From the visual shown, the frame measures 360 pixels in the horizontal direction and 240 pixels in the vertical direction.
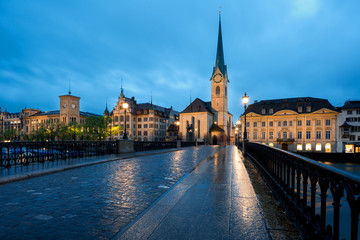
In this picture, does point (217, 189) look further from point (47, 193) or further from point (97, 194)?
point (47, 193)

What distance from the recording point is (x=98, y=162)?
37.0 feet

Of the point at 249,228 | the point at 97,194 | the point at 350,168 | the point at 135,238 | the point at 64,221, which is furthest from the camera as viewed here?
the point at 350,168

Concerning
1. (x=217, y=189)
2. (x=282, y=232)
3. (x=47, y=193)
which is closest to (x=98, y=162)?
(x=47, y=193)

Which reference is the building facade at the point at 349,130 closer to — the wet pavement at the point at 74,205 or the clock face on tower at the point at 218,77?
the clock face on tower at the point at 218,77

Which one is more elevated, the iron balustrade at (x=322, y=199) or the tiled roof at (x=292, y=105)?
the tiled roof at (x=292, y=105)

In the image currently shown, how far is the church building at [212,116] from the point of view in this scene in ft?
222

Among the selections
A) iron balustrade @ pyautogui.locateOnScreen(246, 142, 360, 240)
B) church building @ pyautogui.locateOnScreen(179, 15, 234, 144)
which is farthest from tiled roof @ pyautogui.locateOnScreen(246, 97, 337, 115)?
iron balustrade @ pyautogui.locateOnScreen(246, 142, 360, 240)

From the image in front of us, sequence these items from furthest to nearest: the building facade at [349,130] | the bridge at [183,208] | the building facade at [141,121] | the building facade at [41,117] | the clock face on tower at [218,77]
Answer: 1. the building facade at [41,117]
2. the building facade at [141,121]
3. the clock face on tower at [218,77]
4. the building facade at [349,130]
5. the bridge at [183,208]

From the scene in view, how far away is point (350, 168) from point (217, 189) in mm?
43979

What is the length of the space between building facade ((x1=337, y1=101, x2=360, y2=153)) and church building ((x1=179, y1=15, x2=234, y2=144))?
31.0 meters

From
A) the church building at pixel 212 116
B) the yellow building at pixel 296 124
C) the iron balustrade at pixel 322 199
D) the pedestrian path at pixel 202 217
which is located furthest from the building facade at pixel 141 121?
the iron balustrade at pixel 322 199

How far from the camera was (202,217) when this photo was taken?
3447 millimetres

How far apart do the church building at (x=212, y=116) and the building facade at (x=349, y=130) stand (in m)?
31.0

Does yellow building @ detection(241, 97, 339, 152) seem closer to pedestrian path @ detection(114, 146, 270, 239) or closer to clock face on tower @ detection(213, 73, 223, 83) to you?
clock face on tower @ detection(213, 73, 223, 83)
